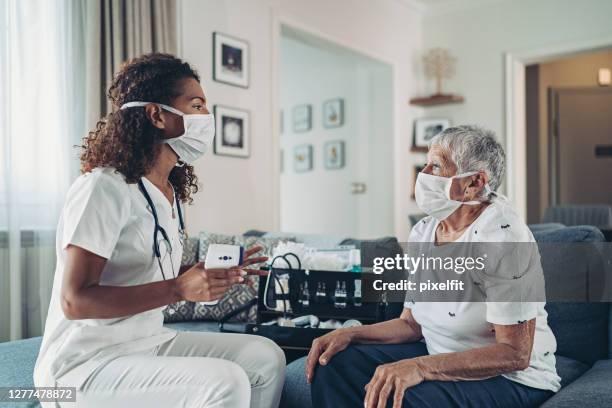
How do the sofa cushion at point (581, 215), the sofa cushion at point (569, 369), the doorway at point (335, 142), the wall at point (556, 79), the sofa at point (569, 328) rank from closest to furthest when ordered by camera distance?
the sofa cushion at point (569, 369), the sofa at point (569, 328), the sofa cushion at point (581, 215), the doorway at point (335, 142), the wall at point (556, 79)

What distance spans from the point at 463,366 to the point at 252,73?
9.72 ft

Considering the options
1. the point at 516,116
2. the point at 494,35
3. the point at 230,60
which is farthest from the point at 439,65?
the point at 230,60

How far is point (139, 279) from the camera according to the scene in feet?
4.20

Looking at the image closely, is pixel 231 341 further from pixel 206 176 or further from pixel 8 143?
pixel 206 176

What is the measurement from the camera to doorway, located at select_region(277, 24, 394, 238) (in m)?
5.27

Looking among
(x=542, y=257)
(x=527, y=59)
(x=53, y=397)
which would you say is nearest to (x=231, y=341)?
(x=53, y=397)

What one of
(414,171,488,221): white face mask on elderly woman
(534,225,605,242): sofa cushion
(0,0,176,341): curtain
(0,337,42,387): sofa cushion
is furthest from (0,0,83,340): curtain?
(534,225,605,242): sofa cushion

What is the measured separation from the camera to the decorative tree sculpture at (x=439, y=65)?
5270 millimetres

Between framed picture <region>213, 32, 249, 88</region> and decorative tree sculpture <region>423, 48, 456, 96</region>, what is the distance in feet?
7.24

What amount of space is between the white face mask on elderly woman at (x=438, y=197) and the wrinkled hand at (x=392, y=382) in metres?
0.42

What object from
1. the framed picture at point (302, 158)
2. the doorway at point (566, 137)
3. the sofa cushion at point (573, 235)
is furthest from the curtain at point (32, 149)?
the doorway at point (566, 137)

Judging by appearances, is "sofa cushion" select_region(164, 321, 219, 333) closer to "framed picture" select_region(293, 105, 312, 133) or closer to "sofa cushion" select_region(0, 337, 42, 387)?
"sofa cushion" select_region(0, 337, 42, 387)

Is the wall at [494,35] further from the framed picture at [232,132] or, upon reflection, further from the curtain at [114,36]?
the curtain at [114,36]

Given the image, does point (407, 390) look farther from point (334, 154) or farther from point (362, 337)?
point (334, 154)
